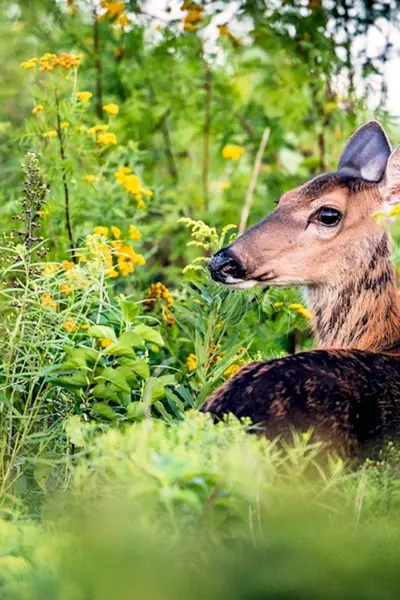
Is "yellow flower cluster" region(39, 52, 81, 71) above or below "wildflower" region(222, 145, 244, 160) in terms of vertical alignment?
above

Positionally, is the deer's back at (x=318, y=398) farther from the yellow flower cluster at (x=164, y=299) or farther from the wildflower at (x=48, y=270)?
the yellow flower cluster at (x=164, y=299)

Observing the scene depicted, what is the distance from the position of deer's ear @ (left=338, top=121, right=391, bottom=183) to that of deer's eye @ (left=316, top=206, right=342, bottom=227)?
19cm

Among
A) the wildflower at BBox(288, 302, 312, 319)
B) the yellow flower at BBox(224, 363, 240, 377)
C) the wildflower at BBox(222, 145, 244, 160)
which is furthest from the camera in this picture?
the wildflower at BBox(222, 145, 244, 160)

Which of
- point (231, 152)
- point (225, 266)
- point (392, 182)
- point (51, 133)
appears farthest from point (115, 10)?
point (225, 266)

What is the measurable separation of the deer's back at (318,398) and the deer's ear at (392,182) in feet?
4.23

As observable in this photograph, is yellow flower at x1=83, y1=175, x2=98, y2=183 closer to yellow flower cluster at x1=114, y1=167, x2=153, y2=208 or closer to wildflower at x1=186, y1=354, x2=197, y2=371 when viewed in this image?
yellow flower cluster at x1=114, y1=167, x2=153, y2=208

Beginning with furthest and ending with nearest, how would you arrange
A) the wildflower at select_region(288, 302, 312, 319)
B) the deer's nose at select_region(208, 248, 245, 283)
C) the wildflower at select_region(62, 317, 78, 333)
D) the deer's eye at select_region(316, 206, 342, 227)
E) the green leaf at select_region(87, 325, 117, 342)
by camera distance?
1. the wildflower at select_region(288, 302, 312, 319)
2. the deer's eye at select_region(316, 206, 342, 227)
3. the deer's nose at select_region(208, 248, 245, 283)
4. the wildflower at select_region(62, 317, 78, 333)
5. the green leaf at select_region(87, 325, 117, 342)

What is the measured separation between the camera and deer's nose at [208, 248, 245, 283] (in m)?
4.59

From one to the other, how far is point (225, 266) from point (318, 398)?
1.19 metres

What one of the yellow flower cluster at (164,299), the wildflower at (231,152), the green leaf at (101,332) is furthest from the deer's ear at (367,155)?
→ the wildflower at (231,152)

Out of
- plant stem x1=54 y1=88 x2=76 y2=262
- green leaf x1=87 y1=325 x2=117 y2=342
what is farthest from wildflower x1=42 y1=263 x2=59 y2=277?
plant stem x1=54 y1=88 x2=76 y2=262

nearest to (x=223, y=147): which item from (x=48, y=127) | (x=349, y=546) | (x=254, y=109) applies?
(x=254, y=109)

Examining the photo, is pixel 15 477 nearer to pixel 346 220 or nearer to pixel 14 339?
pixel 14 339

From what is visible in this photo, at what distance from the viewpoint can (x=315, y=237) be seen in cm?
473
